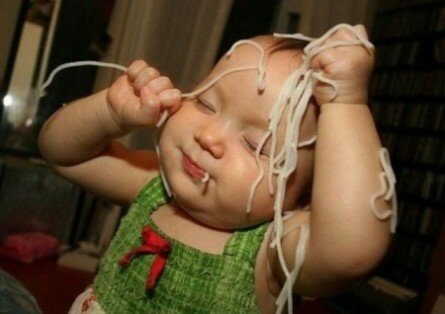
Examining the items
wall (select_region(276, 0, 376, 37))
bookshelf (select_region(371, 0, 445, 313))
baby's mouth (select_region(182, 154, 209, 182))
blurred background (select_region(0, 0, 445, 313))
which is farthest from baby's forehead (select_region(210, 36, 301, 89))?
bookshelf (select_region(371, 0, 445, 313))

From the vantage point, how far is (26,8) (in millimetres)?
1821

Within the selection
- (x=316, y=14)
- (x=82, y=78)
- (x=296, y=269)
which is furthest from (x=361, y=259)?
(x=316, y=14)

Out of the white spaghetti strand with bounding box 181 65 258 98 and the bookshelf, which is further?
the bookshelf

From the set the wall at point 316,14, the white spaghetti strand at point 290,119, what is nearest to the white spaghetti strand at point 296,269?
the white spaghetti strand at point 290,119

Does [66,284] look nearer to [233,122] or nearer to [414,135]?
[233,122]

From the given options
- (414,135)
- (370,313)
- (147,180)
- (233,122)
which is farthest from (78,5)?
(414,135)

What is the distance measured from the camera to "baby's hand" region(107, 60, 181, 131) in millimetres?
643

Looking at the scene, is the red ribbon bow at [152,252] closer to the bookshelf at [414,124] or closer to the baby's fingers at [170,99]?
the baby's fingers at [170,99]

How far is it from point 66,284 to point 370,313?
150 cm

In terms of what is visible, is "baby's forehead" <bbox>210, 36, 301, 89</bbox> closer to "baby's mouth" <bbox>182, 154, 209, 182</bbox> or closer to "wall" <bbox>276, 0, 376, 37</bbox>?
"baby's mouth" <bbox>182, 154, 209, 182</bbox>

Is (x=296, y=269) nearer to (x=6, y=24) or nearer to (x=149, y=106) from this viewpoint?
(x=149, y=106)

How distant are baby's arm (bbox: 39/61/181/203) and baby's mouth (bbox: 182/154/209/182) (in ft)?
0.23

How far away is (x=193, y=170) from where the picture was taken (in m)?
0.62

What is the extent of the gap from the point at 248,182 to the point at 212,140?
2.6 inches
